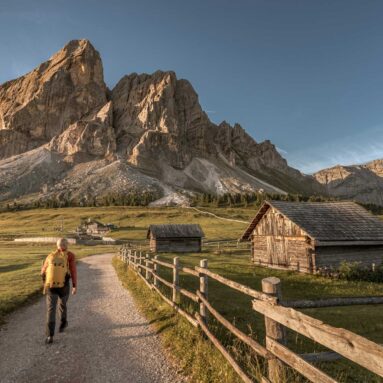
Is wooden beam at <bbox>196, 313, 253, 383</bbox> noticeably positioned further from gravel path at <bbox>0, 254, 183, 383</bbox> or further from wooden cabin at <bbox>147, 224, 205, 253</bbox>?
wooden cabin at <bbox>147, 224, 205, 253</bbox>

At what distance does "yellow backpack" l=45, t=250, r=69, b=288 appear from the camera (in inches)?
312

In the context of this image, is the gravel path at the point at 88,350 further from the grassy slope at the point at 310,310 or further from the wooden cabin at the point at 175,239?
the wooden cabin at the point at 175,239

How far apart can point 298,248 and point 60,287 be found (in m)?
19.8

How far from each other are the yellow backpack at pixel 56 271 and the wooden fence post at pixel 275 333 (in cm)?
560

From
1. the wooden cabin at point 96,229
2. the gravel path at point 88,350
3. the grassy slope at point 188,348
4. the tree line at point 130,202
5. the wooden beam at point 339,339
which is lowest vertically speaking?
the gravel path at point 88,350

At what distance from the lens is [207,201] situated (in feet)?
487

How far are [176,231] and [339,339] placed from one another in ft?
140

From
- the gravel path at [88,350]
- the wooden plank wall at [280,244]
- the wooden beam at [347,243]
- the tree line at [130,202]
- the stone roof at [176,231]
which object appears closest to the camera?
the gravel path at [88,350]

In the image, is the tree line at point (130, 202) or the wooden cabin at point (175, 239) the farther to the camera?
the tree line at point (130, 202)

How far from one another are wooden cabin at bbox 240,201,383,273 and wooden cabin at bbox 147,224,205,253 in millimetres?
17778

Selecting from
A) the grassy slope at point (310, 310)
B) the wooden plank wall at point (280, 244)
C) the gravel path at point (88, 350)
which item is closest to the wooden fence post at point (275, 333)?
the grassy slope at point (310, 310)

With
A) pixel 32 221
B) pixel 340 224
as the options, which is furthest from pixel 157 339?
pixel 32 221

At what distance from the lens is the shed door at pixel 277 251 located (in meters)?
25.9

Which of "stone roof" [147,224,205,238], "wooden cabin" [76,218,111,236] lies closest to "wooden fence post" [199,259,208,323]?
"stone roof" [147,224,205,238]
